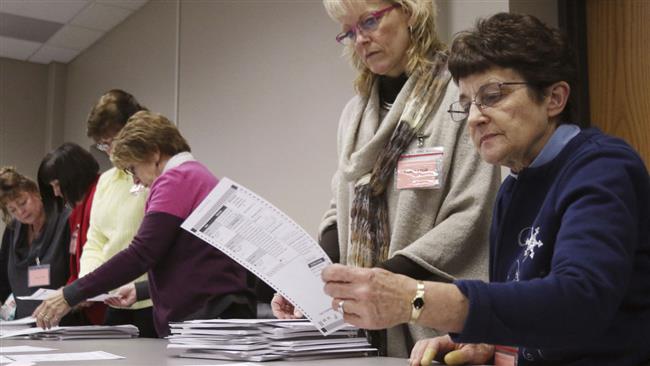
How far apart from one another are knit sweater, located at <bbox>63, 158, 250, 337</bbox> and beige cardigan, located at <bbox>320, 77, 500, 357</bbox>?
1.66 feet

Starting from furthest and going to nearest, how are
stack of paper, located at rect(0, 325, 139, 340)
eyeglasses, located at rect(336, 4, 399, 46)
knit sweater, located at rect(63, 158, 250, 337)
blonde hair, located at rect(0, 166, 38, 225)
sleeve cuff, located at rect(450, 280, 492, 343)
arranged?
blonde hair, located at rect(0, 166, 38, 225)
stack of paper, located at rect(0, 325, 139, 340)
knit sweater, located at rect(63, 158, 250, 337)
eyeglasses, located at rect(336, 4, 399, 46)
sleeve cuff, located at rect(450, 280, 492, 343)

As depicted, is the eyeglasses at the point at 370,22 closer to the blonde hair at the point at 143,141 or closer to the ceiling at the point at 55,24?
the blonde hair at the point at 143,141

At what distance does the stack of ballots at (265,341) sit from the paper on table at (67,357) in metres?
Result: 0.17

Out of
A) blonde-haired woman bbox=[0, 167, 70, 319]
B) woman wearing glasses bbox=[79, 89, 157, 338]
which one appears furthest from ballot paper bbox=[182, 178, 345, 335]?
blonde-haired woman bbox=[0, 167, 70, 319]

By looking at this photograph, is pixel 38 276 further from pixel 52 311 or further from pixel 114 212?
pixel 52 311

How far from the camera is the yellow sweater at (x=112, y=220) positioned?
242 cm

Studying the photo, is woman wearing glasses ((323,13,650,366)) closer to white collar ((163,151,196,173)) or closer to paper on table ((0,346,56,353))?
paper on table ((0,346,56,353))

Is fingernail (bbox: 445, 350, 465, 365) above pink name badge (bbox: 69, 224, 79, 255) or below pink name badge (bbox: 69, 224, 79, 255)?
below

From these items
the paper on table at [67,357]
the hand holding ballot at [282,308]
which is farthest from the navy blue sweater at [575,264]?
the paper on table at [67,357]

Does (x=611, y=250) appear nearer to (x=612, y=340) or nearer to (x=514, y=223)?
(x=612, y=340)

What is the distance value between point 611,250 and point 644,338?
0.17 metres

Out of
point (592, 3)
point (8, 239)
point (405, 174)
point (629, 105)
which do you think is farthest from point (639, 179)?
point (8, 239)

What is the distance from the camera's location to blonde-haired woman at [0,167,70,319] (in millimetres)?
3094

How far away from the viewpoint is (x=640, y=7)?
2410 mm
